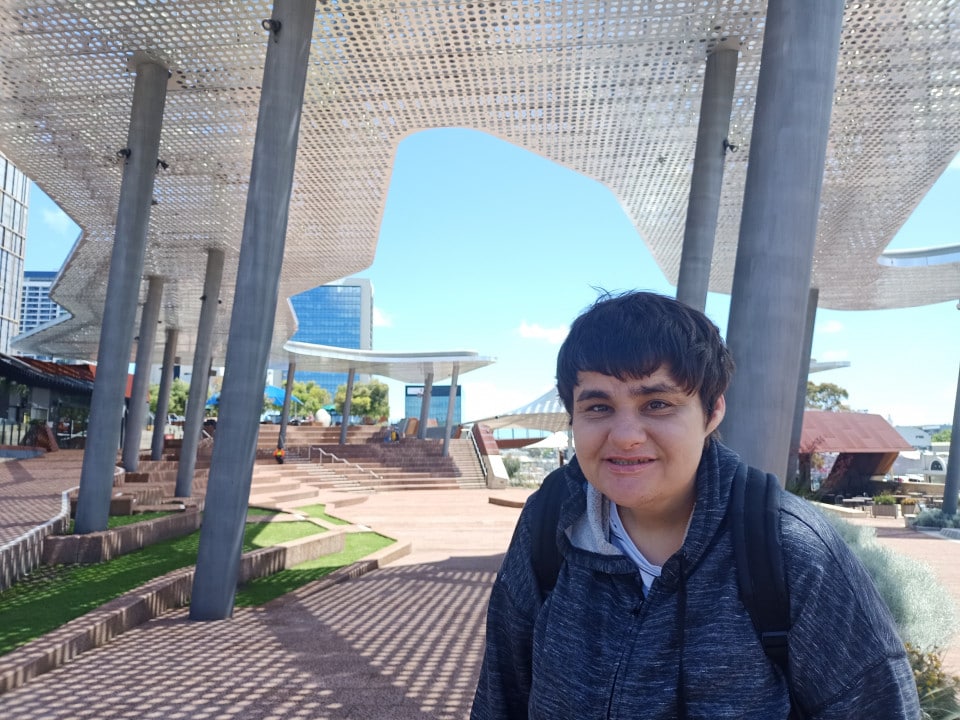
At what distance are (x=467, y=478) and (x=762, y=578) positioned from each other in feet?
95.7

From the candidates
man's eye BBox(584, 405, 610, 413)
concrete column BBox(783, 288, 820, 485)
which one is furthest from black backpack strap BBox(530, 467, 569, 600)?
concrete column BBox(783, 288, 820, 485)

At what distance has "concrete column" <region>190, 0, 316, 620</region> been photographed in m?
6.83

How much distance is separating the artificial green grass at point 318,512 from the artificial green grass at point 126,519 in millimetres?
3167

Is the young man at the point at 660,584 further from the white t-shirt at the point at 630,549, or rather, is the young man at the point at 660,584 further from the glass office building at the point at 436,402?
the glass office building at the point at 436,402

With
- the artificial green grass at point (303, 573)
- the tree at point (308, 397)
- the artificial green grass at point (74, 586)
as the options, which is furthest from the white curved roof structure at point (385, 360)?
the tree at point (308, 397)

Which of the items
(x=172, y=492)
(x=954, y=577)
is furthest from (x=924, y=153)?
(x=172, y=492)

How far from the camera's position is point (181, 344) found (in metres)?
40.4

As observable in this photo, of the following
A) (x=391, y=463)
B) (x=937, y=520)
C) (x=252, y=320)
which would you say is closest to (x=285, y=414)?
(x=391, y=463)

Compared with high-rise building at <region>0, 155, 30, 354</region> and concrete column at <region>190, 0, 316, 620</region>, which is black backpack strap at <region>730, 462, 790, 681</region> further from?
high-rise building at <region>0, 155, 30, 354</region>

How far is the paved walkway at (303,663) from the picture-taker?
4.42 metres

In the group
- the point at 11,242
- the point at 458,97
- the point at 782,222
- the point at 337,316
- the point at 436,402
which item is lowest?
the point at 436,402

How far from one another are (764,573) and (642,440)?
0.28 m

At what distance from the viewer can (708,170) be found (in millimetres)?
10156

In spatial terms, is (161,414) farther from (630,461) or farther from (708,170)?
(630,461)
